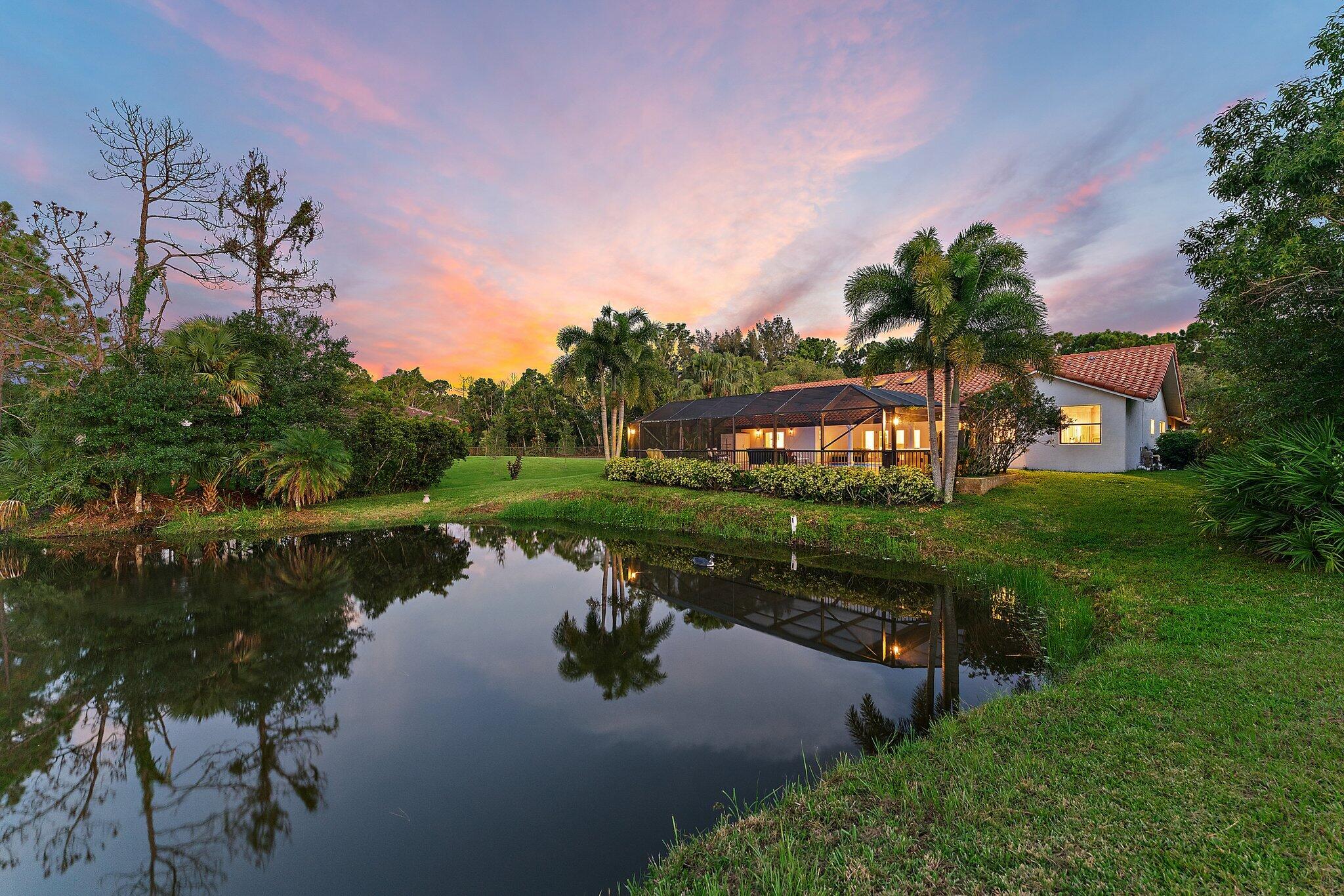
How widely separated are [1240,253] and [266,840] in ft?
45.9

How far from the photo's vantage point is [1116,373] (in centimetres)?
2027

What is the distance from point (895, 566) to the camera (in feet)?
35.4

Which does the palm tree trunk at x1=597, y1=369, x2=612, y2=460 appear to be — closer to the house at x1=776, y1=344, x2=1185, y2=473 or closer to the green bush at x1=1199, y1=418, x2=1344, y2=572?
the house at x1=776, y1=344, x2=1185, y2=473

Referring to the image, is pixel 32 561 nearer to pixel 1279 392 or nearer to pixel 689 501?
pixel 689 501

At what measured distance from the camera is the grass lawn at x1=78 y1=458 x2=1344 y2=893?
7.88 feet

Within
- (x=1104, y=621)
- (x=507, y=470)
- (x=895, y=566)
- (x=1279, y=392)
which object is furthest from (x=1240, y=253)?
(x=507, y=470)

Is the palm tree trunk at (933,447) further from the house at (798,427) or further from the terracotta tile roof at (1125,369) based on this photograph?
the terracotta tile roof at (1125,369)

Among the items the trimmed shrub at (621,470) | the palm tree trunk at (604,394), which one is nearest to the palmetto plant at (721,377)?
the palm tree trunk at (604,394)

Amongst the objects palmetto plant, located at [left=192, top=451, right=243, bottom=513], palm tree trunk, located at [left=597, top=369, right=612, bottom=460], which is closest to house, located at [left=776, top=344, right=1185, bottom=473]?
palm tree trunk, located at [left=597, top=369, right=612, bottom=460]

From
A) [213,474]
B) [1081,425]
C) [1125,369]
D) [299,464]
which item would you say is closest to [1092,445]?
[1081,425]

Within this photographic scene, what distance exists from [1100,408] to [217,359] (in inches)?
1248

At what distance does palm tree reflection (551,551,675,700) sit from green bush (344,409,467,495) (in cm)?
1516

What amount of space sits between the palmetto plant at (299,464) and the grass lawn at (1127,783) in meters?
18.3

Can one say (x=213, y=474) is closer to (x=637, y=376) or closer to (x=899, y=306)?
(x=637, y=376)
